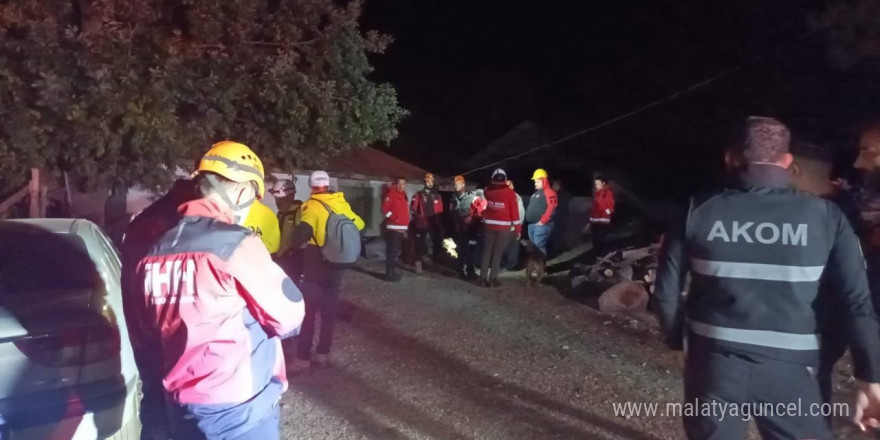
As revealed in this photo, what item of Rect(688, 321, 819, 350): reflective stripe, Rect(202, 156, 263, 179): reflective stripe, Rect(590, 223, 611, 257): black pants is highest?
Rect(202, 156, 263, 179): reflective stripe

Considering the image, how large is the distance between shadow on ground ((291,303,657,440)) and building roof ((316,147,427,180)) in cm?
1040

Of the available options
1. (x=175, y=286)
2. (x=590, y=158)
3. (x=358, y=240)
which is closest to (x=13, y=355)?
(x=175, y=286)

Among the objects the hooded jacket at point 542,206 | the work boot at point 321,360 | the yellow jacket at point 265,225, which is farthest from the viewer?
the hooded jacket at point 542,206

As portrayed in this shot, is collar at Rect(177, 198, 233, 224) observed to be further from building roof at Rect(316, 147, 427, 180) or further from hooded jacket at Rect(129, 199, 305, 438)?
building roof at Rect(316, 147, 427, 180)

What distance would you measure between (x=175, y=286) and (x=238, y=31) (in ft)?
24.8

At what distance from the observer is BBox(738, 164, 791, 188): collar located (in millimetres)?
3195

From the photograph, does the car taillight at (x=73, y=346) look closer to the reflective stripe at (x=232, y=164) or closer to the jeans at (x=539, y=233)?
the reflective stripe at (x=232, y=164)

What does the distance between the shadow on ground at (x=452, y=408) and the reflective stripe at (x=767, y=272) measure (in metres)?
2.96

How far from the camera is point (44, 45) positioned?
342 inches

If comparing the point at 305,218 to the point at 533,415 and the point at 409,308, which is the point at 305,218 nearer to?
the point at 533,415

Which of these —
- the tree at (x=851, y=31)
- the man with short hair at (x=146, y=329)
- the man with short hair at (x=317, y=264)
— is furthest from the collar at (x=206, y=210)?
the tree at (x=851, y=31)

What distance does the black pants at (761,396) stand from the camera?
3.12m

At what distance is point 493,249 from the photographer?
12.3m

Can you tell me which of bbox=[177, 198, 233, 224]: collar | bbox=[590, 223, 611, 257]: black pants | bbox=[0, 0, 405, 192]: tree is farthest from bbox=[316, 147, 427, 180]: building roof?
bbox=[177, 198, 233, 224]: collar
